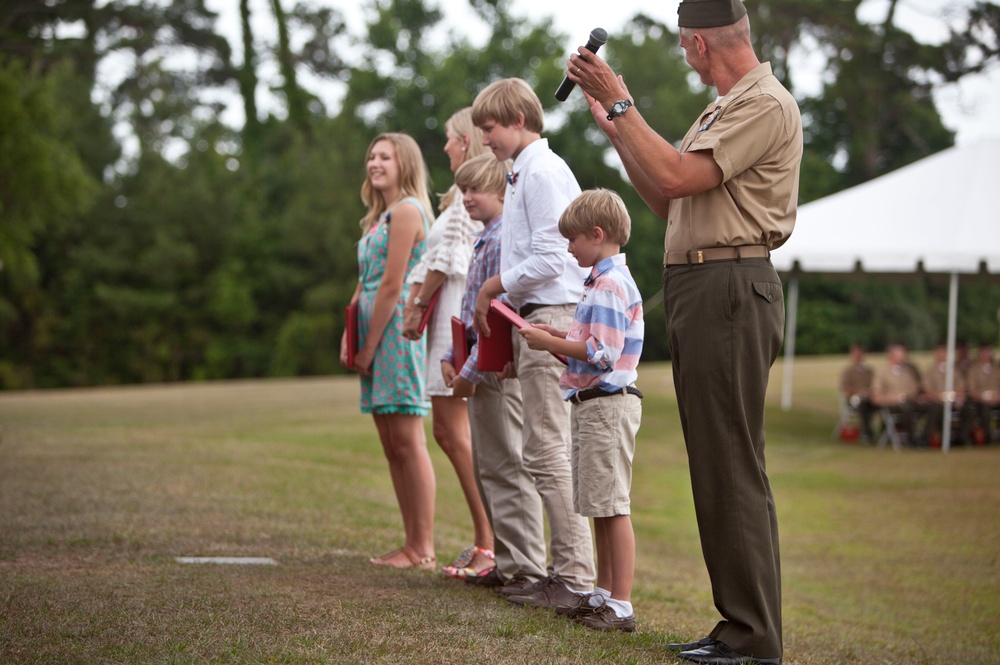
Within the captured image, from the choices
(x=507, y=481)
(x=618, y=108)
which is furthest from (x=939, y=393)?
(x=618, y=108)

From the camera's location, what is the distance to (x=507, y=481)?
4566 mm

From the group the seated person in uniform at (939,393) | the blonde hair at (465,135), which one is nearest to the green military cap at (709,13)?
the blonde hair at (465,135)

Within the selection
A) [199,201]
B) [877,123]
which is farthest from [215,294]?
[877,123]

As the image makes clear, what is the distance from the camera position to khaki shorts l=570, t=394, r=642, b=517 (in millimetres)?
3936

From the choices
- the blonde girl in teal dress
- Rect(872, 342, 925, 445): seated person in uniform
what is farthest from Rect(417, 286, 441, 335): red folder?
Rect(872, 342, 925, 445): seated person in uniform

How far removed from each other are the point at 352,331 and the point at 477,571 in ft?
4.27

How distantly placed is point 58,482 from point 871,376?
11877mm

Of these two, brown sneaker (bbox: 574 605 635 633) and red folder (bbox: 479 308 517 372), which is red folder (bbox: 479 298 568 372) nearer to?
red folder (bbox: 479 308 517 372)

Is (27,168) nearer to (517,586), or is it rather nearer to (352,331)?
(352,331)

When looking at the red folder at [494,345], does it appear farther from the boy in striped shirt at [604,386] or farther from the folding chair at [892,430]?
the folding chair at [892,430]

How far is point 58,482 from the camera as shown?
785 centimetres

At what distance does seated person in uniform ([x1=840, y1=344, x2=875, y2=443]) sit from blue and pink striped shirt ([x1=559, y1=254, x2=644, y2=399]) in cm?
1264

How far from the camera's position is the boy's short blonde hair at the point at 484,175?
4.68 metres

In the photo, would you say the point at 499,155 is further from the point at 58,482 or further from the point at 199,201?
the point at 199,201
